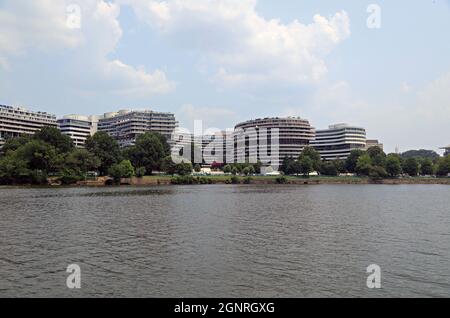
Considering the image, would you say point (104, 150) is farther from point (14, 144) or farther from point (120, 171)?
point (14, 144)

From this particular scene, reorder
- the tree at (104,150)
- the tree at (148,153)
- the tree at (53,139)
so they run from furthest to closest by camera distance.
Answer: the tree at (148,153) → the tree at (104,150) → the tree at (53,139)

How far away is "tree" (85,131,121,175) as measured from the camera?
16862 centimetres

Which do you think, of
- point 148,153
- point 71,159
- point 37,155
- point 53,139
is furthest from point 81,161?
point 148,153

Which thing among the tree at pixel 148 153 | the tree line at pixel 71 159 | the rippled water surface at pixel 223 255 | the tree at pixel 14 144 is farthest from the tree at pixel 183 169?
the rippled water surface at pixel 223 255

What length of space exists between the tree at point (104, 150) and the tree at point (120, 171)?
11.1 m

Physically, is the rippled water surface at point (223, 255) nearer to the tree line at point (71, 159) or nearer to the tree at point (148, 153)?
the tree line at point (71, 159)

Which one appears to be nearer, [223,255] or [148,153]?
[223,255]

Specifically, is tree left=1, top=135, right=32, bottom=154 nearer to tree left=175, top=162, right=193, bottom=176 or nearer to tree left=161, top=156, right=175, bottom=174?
tree left=161, top=156, right=175, bottom=174

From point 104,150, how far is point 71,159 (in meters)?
28.7

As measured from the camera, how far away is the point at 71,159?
145 metres

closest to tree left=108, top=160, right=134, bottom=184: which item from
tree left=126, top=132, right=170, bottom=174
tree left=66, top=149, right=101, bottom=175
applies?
tree left=66, top=149, right=101, bottom=175

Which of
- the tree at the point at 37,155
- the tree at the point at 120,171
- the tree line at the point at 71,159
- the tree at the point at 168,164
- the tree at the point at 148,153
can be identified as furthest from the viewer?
the tree at the point at 168,164

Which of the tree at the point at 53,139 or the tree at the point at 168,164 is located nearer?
the tree at the point at 53,139

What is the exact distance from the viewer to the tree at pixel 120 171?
511 ft
